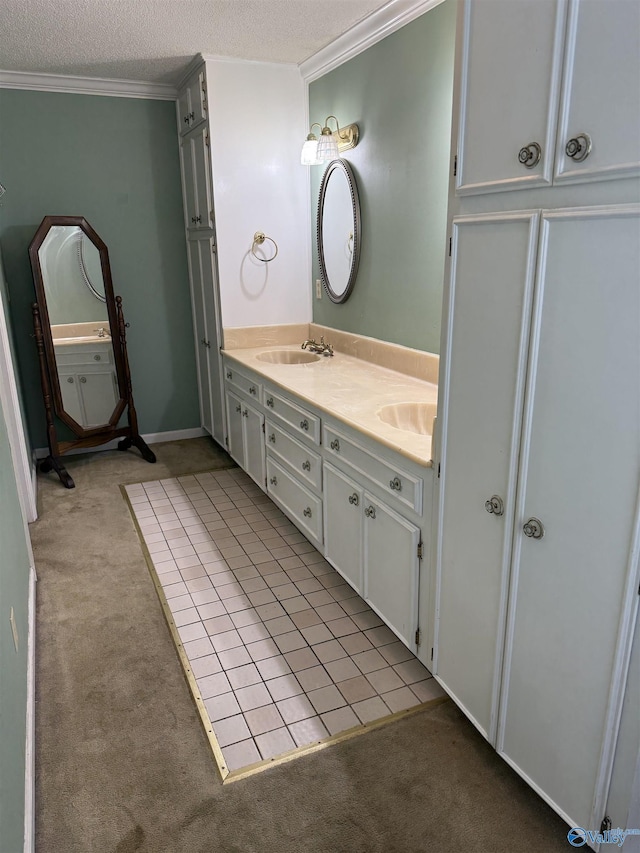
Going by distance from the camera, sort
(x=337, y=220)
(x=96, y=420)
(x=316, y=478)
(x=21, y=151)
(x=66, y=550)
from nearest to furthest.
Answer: (x=316, y=478)
(x=66, y=550)
(x=337, y=220)
(x=21, y=151)
(x=96, y=420)

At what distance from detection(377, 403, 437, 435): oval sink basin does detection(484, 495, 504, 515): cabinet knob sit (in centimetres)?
88

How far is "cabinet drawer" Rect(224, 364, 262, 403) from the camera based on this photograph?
10.9 feet

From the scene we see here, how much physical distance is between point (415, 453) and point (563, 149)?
37.2 inches

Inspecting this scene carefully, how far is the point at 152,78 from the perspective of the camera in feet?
12.5

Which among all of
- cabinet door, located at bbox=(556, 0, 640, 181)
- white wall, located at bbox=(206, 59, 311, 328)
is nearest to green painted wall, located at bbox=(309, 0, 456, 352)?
white wall, located at bbox=(206, 59, 311, 328)

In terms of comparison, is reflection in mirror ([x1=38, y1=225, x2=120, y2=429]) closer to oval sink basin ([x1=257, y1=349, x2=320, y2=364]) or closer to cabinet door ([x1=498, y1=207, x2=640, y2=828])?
oval sink basin ([x1=257, y1=349, x2=320, y2=364])

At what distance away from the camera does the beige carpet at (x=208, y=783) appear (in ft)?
5.12

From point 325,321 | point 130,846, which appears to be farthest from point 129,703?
point 325,321

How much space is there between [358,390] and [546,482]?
140 cm

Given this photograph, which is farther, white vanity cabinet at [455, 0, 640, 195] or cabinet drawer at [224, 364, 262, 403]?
cabinet drawer at [224, 364, 262, 403]

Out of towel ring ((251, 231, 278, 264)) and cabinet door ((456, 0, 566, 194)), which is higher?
cabinet door ((456, 0, 566, 194))

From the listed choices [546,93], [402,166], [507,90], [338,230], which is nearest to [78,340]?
[338,230]

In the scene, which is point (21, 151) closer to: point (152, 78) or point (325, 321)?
point (152, 78)

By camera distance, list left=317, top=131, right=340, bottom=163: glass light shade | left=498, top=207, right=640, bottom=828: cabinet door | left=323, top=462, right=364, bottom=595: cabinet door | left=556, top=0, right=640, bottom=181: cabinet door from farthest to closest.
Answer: left=317, top=131, right=340, bottom=163: glass light shade
left=323, top=462, right=364, bottom=595: cabinet door
left=498, top=207, right=640, bottom=828: cabinet door
left=556, top=0, right=640, bottom=181: cabinet door
